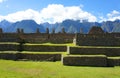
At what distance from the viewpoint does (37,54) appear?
107 ft

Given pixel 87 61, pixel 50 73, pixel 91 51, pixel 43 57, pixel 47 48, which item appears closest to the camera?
pixel 50 73

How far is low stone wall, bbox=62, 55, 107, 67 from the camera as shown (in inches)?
1122

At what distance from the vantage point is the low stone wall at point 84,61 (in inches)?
1122

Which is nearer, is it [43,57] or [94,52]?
[94,52]

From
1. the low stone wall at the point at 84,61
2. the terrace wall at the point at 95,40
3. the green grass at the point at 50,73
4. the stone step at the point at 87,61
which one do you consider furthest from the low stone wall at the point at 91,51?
the green grass at the point at 50,73

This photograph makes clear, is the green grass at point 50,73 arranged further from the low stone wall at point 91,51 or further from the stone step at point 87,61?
the low stone wall at point 91,51

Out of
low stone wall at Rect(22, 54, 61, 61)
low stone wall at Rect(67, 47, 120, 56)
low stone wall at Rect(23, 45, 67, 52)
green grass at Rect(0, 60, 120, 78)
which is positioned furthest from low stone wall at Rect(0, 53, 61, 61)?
green grass at Rect(0, 60, 120, 78)

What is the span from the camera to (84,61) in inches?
1121

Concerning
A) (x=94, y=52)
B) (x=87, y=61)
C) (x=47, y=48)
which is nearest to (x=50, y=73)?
(x=87, y=61)

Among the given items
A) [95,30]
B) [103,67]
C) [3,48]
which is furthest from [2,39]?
[103,67]

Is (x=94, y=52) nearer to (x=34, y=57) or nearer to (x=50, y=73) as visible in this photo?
(x=34, y=57)

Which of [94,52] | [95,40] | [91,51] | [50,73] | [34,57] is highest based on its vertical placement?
[95,40]

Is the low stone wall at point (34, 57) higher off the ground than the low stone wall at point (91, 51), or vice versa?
the low stone wall at point (91, 51)

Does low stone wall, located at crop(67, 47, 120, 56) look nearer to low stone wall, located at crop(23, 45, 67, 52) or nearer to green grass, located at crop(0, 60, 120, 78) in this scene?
low stone wall, located at crop(23, 45, 67, 52)
